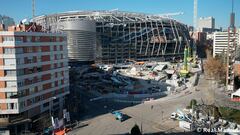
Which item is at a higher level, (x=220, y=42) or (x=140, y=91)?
(x=220, y=42)

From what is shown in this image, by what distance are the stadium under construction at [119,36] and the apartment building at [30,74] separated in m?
53.5

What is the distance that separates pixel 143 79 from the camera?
71.8 metres

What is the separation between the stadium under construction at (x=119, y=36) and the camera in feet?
311

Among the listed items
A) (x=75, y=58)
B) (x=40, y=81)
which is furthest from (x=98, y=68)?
(x=40, y=81)

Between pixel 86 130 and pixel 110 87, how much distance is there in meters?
28.6

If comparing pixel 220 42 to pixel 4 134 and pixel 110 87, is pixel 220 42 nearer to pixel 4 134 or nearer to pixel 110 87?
pixel 110 87

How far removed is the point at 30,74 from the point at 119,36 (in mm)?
77068

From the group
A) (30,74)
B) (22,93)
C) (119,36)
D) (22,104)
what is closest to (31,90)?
(22,93)

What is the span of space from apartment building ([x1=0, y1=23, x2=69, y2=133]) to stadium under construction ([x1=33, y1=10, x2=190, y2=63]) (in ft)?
175

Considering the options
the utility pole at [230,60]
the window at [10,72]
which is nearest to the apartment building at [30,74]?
the window at [10,72]

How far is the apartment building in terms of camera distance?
31766 mm

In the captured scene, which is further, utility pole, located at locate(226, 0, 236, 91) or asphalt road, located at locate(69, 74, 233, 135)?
utility pole, located at locate(226, 0, 236, 91)

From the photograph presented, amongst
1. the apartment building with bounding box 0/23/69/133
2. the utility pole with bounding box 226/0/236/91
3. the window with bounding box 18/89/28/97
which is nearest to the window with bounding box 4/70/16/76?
the apartment building with bounding box 0/23/69/133

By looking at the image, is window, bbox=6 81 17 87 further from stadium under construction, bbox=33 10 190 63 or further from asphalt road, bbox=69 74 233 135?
stadium under construction, bbox=33 10 190 63
